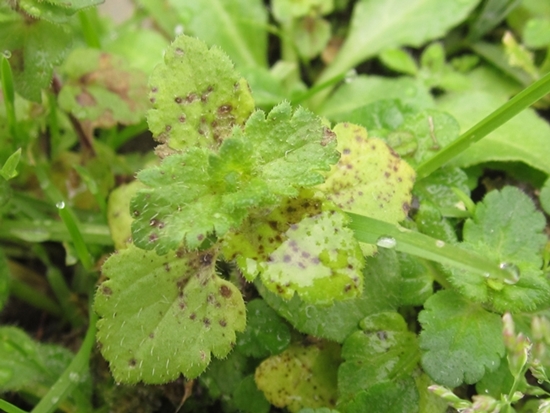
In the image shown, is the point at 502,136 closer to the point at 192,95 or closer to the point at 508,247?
the point at 508,247

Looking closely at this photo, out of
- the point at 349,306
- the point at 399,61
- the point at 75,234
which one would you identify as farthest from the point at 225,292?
the point at 399,61

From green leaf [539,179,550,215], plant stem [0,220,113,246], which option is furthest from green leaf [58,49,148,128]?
green leaf [539,179,550,215]

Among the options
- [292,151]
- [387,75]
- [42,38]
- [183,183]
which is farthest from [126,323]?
[387,75]

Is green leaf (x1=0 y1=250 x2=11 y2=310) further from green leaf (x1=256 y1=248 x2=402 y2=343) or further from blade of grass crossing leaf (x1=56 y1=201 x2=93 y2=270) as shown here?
green leaf (x1=256 y1=248 x2=402 y2=343)

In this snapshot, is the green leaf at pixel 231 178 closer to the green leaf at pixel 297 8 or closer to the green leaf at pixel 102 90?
the green leaf at pixel 102 90

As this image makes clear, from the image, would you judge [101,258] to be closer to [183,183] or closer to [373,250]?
[183,183]

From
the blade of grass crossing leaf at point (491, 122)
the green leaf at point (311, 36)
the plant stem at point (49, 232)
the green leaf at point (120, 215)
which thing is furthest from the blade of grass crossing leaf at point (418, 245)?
the green leaf at point (311, 36)
